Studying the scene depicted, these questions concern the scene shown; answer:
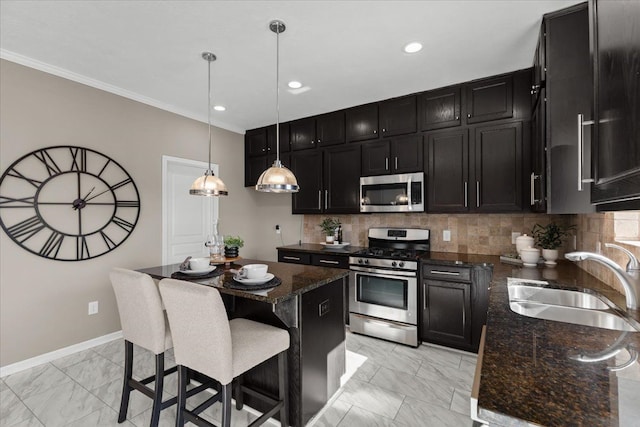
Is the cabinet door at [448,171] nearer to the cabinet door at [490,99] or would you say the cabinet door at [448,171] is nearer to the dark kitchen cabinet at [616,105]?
the cabinet door at [490,99]

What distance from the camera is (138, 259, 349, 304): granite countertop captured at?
5.42ft

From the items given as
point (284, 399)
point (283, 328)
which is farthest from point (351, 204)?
point (284, 399)

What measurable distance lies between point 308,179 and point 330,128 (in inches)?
29.5

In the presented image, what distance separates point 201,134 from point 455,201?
136 inches

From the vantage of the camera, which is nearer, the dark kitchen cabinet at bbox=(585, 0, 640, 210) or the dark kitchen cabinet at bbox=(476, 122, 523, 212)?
the dark kitchen cabinet at bbox=(585, 0, 640, 210)

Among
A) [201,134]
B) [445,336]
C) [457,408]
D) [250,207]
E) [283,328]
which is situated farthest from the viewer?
[250,207]

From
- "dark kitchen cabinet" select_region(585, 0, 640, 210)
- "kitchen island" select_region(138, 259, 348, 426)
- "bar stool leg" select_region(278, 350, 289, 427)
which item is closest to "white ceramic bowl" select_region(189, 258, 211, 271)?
"kitchen island" select_region(138, 259, 348, 426)

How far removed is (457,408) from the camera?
2.10 m

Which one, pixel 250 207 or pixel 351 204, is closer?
pixel 351 204

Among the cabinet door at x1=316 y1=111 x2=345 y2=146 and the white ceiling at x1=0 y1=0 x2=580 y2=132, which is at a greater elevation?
the white ceiling at x1=0 y1=0 x2=580 y2=132

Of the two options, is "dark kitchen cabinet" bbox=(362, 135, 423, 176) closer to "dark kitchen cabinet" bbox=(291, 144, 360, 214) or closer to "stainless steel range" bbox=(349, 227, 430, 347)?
"dark kitchen cabinet" bbox=(291, 144, 360, 214)

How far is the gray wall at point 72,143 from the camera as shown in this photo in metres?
2.59

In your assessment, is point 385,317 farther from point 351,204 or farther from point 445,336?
point 351,204

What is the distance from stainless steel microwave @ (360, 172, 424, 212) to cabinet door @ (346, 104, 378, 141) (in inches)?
21.2
